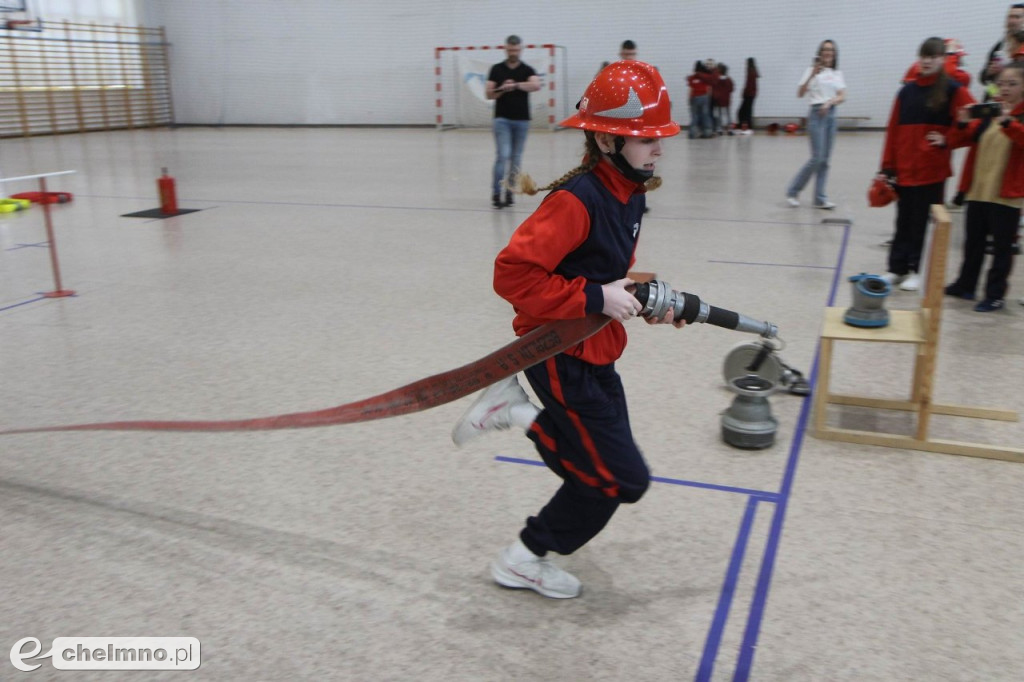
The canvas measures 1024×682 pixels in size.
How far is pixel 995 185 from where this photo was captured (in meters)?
5.01

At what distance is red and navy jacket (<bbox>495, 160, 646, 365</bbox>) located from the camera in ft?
6.61

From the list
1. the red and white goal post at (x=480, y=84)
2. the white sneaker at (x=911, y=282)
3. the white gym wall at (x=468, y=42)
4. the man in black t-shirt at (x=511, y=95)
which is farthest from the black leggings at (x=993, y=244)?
the red and white goal post at (x=480, y=84)

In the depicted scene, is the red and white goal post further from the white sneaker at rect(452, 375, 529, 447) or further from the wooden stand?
the white sneaker at rect(452, 375, 529, 447)

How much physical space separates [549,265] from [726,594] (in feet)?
3.78

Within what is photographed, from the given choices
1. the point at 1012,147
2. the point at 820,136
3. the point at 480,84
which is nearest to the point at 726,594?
the point at 1012,147

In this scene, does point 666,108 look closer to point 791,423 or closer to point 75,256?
point 791,423

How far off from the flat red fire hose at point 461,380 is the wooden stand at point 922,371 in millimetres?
1669

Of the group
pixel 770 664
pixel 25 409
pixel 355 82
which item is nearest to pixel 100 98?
pixel 355 82

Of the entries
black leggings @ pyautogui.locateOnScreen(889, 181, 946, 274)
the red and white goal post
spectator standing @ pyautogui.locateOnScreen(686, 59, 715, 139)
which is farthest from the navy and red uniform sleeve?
the red and white goal post

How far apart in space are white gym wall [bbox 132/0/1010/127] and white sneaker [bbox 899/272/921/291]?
13.5 metres

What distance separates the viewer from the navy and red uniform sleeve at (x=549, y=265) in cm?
201

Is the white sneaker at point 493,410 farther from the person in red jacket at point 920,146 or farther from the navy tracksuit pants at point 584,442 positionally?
the person in red jacket at point 920,146

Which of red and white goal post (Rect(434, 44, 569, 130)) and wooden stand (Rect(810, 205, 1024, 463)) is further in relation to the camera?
red and white goal post (Rect(434, 44, 569, 130))

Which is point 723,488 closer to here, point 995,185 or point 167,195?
point 995,185
